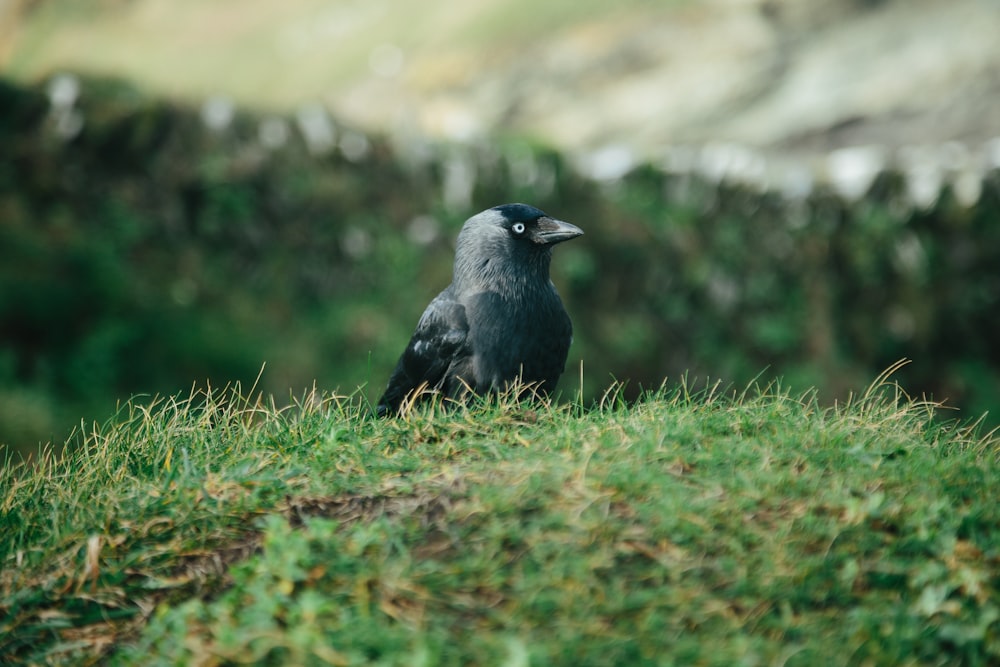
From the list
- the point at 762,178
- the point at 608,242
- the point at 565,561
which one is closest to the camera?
the point at 565,561

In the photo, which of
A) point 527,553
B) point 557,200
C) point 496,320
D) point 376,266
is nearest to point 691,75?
point 557,200

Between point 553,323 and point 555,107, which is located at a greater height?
point 555,107

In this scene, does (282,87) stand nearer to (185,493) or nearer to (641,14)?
(641,14)

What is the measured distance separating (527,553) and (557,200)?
22.2 feet

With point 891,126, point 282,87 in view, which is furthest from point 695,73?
point 282,87

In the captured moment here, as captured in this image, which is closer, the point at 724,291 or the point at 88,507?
the point at 88,507

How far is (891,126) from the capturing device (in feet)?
41.5

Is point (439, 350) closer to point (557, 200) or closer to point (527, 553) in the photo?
point (527, 553)

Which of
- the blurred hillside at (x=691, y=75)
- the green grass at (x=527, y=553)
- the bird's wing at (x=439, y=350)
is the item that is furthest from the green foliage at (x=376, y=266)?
the green grass at (x=527, y=553)

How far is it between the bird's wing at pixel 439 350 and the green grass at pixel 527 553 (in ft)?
3.54

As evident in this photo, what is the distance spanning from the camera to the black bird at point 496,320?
4.64 meters

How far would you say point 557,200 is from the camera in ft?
30.6

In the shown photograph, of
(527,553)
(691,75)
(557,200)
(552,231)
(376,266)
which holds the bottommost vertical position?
(527,553)

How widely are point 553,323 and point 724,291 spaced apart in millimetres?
5125
